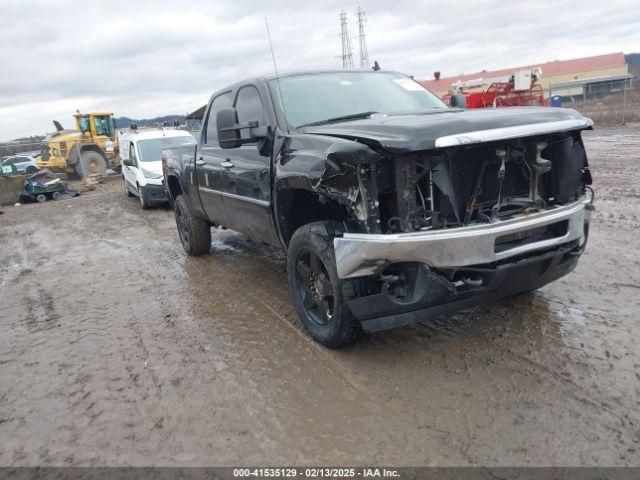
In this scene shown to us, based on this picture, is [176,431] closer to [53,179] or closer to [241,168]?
[241,168]

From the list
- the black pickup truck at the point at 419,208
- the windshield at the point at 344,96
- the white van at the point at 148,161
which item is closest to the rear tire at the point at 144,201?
the white van at the point at 148,161

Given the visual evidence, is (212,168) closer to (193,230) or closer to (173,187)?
(193,230)

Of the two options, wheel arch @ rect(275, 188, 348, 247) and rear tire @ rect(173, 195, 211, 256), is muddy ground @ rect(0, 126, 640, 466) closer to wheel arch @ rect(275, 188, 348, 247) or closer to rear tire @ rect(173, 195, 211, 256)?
wheel arch @ rect(275, 188, 348, 247)

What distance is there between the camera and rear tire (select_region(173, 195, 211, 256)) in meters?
6.62

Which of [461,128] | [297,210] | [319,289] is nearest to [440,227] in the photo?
[461,128]

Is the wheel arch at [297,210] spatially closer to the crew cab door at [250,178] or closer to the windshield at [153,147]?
the crew cab door at [250,178]

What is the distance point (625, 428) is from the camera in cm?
256

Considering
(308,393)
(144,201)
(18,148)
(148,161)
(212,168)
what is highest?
(18,148)

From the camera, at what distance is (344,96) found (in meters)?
4.34

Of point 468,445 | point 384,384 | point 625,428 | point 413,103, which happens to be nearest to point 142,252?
point 413,103

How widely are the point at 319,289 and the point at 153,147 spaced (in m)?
9.98

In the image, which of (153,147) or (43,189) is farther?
(43,189)

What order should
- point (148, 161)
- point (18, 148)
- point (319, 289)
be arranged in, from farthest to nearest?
point (18, 148)
point (148, 161)
point (319, 289)

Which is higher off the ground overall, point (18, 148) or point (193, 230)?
point (18, 148)
